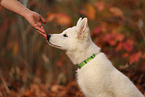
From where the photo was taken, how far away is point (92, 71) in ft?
9.43

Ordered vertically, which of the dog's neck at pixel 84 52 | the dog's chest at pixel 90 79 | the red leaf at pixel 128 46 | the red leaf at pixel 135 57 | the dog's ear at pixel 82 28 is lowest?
the dog's chest at pixel 90 79

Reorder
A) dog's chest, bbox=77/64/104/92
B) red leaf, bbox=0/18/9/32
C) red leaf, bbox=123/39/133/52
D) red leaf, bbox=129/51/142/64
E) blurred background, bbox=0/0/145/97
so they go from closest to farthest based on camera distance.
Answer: dog's chest, bbox=77/64/104/92, red leaf, bbox=129/51/142/64, red leaf, bbox=123/39/133/52, blurred background, bbox=0/0/145/97, red leaf, bbox=0/18/9/32

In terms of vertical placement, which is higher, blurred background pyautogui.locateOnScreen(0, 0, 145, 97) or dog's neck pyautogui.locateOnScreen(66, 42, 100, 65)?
blurred background pyautogui.locateOnScreen(0, 0, 145, 97)

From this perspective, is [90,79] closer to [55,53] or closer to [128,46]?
[128,46]

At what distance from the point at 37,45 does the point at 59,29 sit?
3.74ft

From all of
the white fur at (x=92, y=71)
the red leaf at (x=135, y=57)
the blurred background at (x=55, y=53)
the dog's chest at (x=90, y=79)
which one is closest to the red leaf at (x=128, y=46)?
the blurred background at (x=55, y=53)

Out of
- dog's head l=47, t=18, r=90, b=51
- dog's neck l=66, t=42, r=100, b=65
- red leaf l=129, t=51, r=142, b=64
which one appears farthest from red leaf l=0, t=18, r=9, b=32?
red leaf l=129, t=51, r=142, b=64

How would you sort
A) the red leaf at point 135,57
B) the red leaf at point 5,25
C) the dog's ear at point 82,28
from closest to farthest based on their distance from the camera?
1. the dog's ear at point 82,28
2. the red leaf at point 135,57
3. the red leaf at point 5,25

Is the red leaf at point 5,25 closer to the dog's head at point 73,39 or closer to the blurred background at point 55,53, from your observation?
the blurred background at point 55,53

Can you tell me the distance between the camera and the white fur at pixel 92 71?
113 inches

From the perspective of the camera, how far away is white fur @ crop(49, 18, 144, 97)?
2859mm

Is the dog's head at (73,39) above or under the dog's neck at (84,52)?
above

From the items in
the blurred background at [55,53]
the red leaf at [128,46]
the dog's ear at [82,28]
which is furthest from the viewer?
the blurred background at [55,53]

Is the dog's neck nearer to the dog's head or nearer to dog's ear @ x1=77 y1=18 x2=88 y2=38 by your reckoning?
the dog's head
